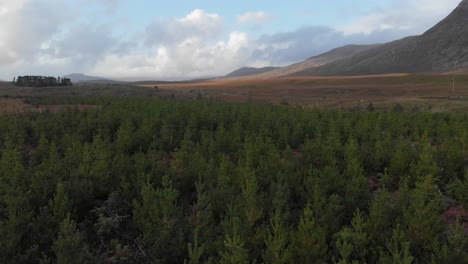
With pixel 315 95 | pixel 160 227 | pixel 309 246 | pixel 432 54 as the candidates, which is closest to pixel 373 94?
pixel 315 95

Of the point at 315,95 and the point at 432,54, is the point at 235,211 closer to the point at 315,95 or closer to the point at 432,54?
the point at 315,95

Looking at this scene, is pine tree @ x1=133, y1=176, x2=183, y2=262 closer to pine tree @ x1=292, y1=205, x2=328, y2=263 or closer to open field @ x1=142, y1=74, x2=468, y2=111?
pine tree @ x1=292, y1=205, x2=328, y2=263

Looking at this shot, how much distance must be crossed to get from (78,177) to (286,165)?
3.70m

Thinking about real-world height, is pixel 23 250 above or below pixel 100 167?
below

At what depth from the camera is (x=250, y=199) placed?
4.73 metres

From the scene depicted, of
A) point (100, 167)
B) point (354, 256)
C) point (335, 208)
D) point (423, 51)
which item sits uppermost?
point (423, 51)

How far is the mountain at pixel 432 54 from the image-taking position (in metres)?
122

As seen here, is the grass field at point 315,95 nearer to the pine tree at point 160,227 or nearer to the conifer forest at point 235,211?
the conifer forest at point 235,211

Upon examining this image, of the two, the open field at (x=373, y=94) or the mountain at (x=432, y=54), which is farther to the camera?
the mountain at (x=432, y=54)

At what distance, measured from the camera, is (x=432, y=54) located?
131250 mm

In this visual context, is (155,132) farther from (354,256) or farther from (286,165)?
(354,256)

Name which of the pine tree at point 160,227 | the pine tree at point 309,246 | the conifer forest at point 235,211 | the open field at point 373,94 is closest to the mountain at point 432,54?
the open field at point 373,94

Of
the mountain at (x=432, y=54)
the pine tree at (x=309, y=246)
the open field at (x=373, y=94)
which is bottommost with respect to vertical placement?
the open field at (x=373, y=94)

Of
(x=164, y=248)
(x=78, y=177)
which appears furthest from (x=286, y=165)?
(x=78, y=177)
